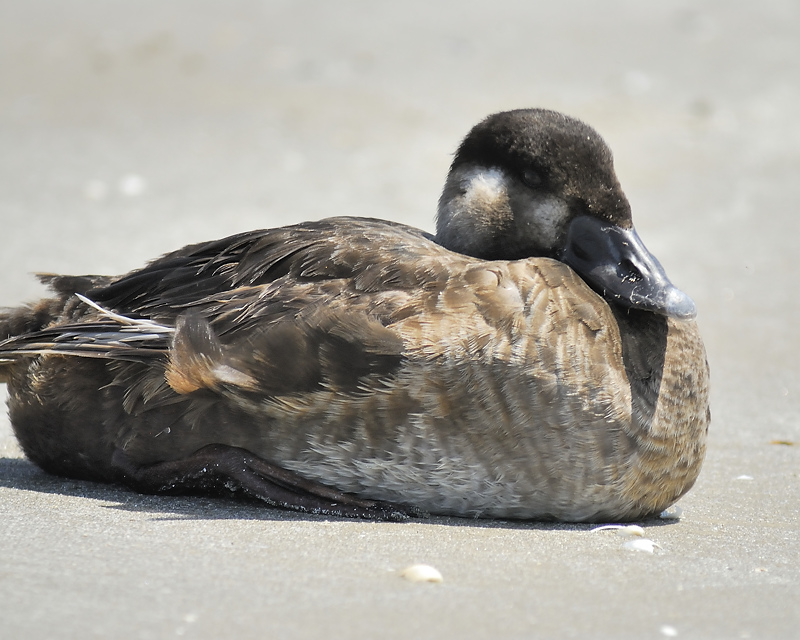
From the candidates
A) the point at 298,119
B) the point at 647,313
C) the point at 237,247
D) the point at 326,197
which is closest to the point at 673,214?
the point at 326,197

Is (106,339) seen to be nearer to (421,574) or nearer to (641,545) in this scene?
(421,574)

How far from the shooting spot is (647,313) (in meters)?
3.79

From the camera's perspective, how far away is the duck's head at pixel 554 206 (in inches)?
148

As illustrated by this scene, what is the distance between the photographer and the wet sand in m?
2.54

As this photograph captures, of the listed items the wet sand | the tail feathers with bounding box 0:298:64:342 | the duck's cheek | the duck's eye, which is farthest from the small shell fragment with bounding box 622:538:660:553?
the tail feathers with bounding box 0:298:64:342

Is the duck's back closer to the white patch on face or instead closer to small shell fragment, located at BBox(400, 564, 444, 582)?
the white patch on face

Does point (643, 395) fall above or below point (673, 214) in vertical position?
below

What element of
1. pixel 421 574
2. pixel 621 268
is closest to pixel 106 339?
pixel 421 574

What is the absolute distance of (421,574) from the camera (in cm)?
271

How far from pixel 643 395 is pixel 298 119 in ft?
20.3

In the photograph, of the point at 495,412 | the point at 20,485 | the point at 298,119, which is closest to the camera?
the point at 495,412

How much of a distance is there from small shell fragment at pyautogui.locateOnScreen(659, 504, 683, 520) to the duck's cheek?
1032 mm

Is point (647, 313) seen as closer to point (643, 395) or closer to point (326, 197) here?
point (643, 395)

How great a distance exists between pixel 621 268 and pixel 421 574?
1.52 metres
